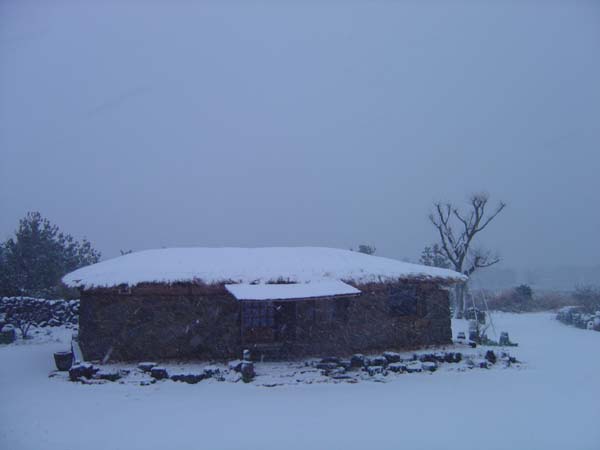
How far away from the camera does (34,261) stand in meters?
22.2

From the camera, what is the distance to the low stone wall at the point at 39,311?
1781 cm

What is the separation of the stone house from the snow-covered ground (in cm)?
218

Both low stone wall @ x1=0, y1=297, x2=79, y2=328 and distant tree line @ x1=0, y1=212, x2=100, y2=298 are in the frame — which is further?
distant tree line @ x1=0, y1=212, x2=100, y2=298

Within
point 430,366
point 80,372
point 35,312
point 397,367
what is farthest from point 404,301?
point 35,312

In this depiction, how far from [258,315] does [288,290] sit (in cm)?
193

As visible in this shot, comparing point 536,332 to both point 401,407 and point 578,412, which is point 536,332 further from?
point 401,407

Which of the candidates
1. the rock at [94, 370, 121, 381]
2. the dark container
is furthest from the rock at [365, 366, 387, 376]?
the dark container

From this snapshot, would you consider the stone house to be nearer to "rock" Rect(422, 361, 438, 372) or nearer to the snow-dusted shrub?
"rock" Rect(422, 361, 438, 372)

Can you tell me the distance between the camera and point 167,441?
6309 millimetres

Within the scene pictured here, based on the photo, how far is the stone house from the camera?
1168 centimetres

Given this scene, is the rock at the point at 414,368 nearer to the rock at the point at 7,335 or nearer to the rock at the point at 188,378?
the rock at the point at 188,378

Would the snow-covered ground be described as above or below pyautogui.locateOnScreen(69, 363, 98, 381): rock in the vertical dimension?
below

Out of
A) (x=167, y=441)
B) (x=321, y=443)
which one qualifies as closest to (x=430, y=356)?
(x=321, y=443)

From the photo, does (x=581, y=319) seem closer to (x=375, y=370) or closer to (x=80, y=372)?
(x=375, y=370)
